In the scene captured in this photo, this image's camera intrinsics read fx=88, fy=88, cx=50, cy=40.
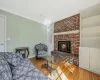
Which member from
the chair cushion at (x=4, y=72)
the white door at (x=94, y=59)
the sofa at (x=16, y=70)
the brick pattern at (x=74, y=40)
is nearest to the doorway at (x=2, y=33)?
the sofa at (x=16, y=70)

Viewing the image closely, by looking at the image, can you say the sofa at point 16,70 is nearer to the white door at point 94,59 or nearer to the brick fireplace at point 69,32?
the white door at point 94,59

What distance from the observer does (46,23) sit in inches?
223

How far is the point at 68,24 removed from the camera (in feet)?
14.2

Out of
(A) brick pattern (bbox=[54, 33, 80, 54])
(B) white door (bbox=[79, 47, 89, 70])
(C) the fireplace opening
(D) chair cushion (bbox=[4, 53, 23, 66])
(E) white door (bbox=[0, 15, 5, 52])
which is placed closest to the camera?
(D) chair cushion (bbox=[4, 53, 23, 66])

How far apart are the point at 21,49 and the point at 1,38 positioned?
1.03 metres

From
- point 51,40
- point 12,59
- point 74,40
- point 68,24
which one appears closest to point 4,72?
point 12,59

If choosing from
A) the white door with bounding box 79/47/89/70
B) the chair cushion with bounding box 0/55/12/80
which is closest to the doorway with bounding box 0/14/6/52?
the chair cushion with bounding box 0/55/12/80

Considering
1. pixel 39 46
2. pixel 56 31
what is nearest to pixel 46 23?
pixel 56 31

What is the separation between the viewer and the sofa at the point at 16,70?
1.53 metres

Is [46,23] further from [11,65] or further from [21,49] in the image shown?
[11,65]

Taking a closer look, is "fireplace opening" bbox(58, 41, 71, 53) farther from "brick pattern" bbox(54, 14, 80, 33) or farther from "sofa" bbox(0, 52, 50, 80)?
"sofa" bbox(0, 52, 50, 80)

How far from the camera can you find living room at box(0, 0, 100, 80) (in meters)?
1.90

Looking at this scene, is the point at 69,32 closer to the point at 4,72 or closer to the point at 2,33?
the point at 2,33

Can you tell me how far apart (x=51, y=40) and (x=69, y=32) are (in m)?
1.67
